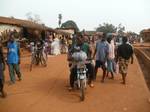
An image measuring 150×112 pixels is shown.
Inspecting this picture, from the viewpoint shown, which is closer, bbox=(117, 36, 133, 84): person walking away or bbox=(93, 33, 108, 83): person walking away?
bbox=(93, 33, 108, 83): person walking away

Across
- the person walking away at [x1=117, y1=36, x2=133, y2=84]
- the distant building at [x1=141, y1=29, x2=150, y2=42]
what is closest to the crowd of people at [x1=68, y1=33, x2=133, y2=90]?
the person walking away at [x1=117, y1=36, x2=133, y2=84]

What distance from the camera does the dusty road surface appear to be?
9047 millimetres

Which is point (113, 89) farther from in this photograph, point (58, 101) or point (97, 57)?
point (58, 101)

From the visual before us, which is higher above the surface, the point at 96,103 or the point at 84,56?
the point at 84,56

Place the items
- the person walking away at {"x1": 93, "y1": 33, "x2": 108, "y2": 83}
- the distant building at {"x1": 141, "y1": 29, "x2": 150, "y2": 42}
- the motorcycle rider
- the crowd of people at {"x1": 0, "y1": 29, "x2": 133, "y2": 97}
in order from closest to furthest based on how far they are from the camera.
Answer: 1. the motorcycle rider
2. the crowd of people at {"x1": 0, "y1": 29, "x2": 133, "y2": 97}
3. the person walking away at {"x1": 93, "y1": 33, "x2": 108, "y2": 83}
4. the distant building at {"x1": 141, "y1": 29, "x2": 150, "y2": 42}

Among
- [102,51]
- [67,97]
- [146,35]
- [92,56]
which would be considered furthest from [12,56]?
[146,35]

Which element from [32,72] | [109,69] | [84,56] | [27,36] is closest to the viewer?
[84,56]

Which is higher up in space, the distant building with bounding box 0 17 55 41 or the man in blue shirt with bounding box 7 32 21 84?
the distant building with bounding box 0 17 55 41

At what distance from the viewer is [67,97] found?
10.3 metres

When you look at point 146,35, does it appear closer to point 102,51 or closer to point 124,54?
point 124,54

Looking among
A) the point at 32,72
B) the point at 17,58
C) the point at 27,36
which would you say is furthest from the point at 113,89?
the point at 27,36

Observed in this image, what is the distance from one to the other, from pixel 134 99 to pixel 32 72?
20.6 ft

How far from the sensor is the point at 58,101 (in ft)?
32.1

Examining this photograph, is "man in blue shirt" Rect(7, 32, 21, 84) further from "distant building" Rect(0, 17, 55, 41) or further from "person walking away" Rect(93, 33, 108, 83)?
"distant building" Rect(0, 17, 55, 41)
